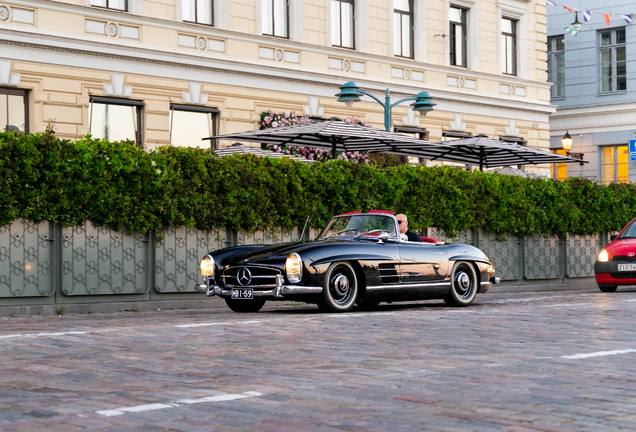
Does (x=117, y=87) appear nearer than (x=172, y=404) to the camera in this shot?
No

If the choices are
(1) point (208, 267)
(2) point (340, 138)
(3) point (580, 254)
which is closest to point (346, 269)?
(1) point (208, 267)

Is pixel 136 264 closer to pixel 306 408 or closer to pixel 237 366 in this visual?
pixel 237 366

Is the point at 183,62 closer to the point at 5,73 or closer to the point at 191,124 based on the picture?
the point at 191,124

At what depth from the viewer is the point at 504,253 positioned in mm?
22891

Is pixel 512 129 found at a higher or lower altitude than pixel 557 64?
lower

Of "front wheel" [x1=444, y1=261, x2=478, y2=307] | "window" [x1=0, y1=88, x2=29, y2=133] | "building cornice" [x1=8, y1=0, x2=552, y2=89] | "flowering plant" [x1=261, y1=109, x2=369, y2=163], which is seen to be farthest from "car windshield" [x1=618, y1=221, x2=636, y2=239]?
"window" [x1=0, y1=88, x2=29, y2=133]

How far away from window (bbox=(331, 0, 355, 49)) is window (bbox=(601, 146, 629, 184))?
1685 centimetres

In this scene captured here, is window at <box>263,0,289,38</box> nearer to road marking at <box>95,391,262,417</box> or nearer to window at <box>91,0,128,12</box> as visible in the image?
window at <box>91,0,128,12</box>

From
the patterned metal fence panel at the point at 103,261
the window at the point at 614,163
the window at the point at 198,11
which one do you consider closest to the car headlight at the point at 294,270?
the patterned metal fence panel at the point at 103,261

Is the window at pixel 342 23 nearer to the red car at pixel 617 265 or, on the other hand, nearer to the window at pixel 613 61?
the red car at pixel 617 265

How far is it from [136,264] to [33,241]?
186 cm

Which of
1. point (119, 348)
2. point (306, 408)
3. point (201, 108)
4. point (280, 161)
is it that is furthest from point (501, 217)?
point (306, 408)

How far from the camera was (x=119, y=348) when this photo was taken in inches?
362

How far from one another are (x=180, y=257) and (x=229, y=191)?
1493mm
